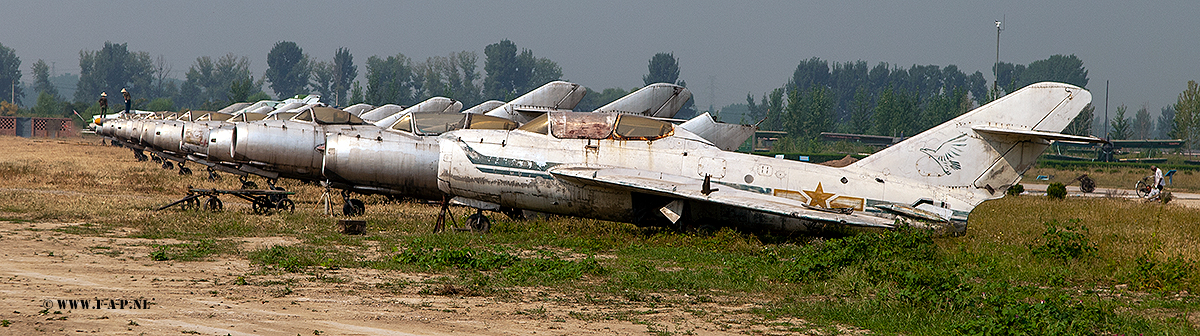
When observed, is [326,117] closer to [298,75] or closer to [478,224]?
[478,224]

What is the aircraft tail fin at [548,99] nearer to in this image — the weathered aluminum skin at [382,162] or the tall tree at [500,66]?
the weathered aluminum skin at [382,162]

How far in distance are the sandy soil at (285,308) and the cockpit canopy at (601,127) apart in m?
4.76

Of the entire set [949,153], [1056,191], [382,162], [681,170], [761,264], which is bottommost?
[761,264]

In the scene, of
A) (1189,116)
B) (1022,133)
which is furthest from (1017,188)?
(1189,116)

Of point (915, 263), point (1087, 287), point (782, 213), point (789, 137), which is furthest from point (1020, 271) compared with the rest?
point (789, 137)

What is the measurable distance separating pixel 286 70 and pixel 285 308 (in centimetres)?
18315

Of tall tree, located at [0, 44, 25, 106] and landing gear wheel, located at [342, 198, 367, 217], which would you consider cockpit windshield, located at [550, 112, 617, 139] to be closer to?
landing gear wheel, located at [342, 198, 367, 217]

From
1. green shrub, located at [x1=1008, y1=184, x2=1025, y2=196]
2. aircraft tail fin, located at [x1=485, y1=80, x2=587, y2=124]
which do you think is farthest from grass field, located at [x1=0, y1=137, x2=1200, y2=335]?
aircraft tail fin, located at [x1=485, y1=80, x2=587, y2=124]

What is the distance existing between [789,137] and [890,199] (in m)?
96.9

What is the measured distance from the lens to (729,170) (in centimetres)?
1377

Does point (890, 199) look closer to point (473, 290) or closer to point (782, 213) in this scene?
point (782, 213)

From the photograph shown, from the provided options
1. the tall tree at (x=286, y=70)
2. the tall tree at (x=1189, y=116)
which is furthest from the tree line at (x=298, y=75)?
the tall tree at (x=1189, y=116)

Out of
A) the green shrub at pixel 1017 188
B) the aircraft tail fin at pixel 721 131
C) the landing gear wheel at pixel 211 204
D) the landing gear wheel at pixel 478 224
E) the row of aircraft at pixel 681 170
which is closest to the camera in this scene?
the row of aircraft at pixel 681 170

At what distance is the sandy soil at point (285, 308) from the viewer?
269 inches
